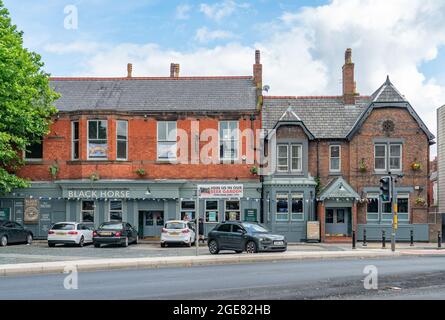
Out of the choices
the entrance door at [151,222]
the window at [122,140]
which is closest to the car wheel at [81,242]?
the entrance door at [151,222]

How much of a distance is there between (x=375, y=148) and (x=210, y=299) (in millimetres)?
27725

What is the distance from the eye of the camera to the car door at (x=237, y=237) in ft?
90.9

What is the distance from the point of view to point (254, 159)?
39.0m

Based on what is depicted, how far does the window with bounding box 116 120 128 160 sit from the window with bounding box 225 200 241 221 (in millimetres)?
6871

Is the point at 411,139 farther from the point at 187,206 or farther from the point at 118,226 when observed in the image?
the point at 118,226

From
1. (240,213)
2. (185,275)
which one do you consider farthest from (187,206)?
(185,275)

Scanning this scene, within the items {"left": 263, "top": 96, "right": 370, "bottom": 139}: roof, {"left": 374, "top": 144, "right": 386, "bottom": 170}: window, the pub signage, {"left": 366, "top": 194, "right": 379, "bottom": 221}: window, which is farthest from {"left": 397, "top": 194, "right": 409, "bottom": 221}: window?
the pub signage

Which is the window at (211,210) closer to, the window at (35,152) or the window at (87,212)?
the window at (87,212)

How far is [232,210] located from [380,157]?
380 inches

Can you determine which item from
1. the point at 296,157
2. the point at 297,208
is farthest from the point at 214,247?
the point at 296,157

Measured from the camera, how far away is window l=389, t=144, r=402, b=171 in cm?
3931

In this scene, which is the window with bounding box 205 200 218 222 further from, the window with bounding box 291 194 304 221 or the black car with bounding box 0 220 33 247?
the black car with bounding box 0 220 33 247
